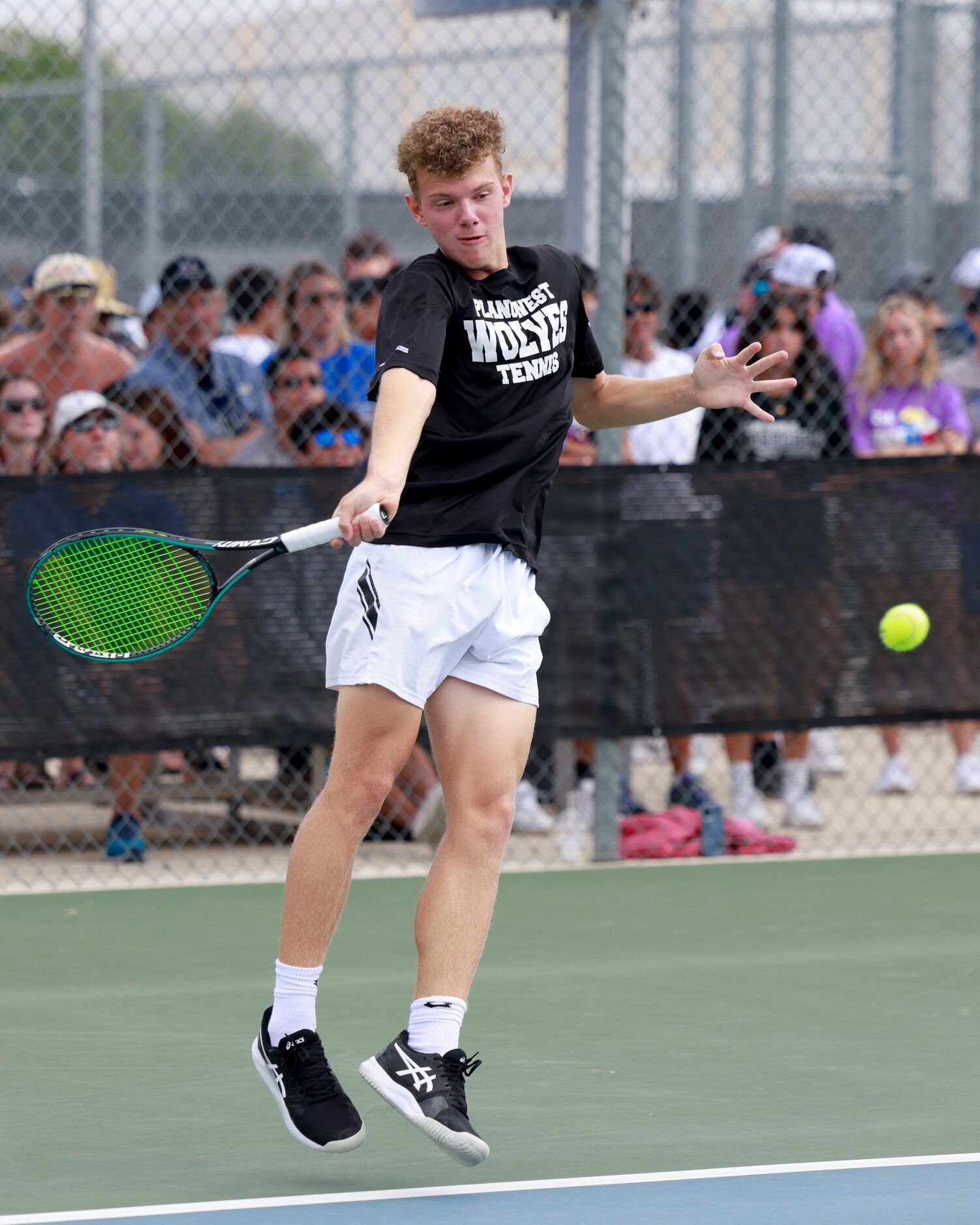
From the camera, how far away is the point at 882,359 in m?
8.62

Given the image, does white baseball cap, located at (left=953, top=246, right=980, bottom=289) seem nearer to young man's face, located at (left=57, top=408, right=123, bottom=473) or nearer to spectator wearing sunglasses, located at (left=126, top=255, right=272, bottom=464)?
spectator wearing sunglasses, located at (left=126, top=255, right=272, bottom=464)

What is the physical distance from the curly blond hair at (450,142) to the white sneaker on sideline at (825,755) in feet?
19.1

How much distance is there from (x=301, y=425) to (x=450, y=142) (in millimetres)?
3955

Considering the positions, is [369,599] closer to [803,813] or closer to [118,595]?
[118,595]

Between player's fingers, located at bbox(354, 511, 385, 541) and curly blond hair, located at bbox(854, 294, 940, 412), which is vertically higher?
player's fingers, located at bbox(354, 511, 385, 541)

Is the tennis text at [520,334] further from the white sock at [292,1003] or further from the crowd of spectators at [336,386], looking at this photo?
the crowd of spectators at [336,386]

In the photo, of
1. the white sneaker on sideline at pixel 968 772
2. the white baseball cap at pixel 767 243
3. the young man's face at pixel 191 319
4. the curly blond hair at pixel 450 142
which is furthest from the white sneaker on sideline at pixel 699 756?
the curly blond hair at pixel 450 142

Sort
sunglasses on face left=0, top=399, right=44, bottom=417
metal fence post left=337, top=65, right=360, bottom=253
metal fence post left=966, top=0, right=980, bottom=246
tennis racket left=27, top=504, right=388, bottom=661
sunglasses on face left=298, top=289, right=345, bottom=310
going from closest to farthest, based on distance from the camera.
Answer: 1. tennis racket left=27, top=504, right=388, bottom=661
2. sunglasses on face left=0, top=399, right=44, bottom=417
3. sunglasses on face left=298, top=289, right=345, bottom=310
4. metal fence post left=966, top=0, right=980, bottom=246
5. metal fence post left=337, top=65, right=360, bottom=253

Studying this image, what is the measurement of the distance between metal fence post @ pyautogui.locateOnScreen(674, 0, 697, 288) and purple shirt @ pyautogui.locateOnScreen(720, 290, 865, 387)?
1.23m

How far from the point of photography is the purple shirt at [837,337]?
888 cm

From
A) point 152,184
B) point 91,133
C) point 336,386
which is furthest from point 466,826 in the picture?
point 152,184

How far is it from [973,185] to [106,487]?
6087 millimetres

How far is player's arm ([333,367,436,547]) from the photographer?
11.6 ft

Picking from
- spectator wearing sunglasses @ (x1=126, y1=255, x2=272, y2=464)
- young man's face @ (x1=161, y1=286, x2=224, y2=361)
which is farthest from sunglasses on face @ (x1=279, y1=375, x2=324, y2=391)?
young man's face @ (x1=161, y1=286, x2=224, y2=361)
